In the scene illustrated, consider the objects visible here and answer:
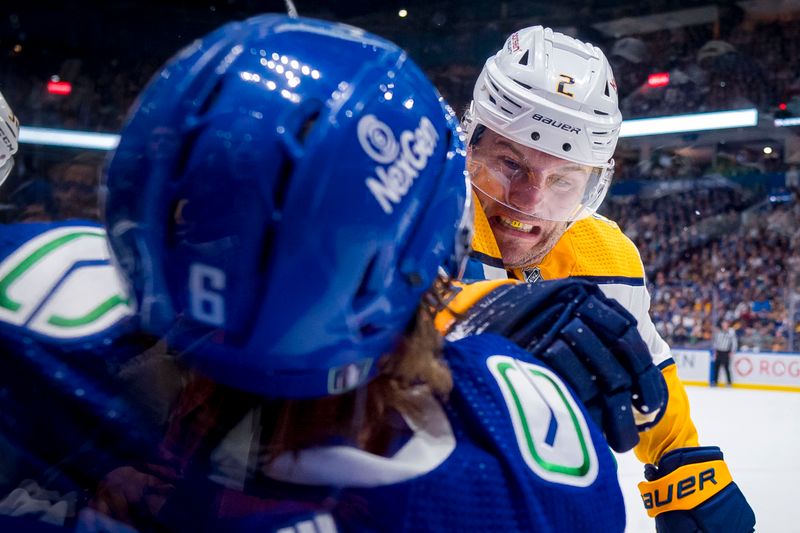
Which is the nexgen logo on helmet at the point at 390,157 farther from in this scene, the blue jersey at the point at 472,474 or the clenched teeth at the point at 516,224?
the clenched teeth at the point at 516,224

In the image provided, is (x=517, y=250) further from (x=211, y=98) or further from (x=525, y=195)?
(x=211, y=98)

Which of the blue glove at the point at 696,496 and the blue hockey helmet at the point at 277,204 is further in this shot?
the blue glove at the point at 696,496

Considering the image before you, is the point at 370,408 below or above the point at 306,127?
below

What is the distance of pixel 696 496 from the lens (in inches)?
57.9

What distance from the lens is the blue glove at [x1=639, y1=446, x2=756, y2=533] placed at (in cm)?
145

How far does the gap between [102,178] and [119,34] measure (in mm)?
8666

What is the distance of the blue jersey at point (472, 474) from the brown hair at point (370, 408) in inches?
0.6

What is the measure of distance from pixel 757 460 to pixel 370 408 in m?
2.24

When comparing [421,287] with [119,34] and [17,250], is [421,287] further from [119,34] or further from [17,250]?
[119,34]

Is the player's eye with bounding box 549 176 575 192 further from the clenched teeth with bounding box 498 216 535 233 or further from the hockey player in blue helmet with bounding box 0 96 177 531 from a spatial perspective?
the hockey player in blue helmet with bounding box 0 96 177 531

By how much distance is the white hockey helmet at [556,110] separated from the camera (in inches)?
69.1

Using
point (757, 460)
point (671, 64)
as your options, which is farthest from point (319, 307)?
point (671, 64)

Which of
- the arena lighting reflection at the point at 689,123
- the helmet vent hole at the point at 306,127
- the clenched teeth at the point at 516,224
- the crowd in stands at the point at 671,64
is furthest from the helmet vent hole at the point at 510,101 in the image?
the arena lighting reflection at the point at 689,123

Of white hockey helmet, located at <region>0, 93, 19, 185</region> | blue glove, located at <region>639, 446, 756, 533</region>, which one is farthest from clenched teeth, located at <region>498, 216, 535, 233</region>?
white hockey helmet, located at <region>0, 93, 19, 185</region>
